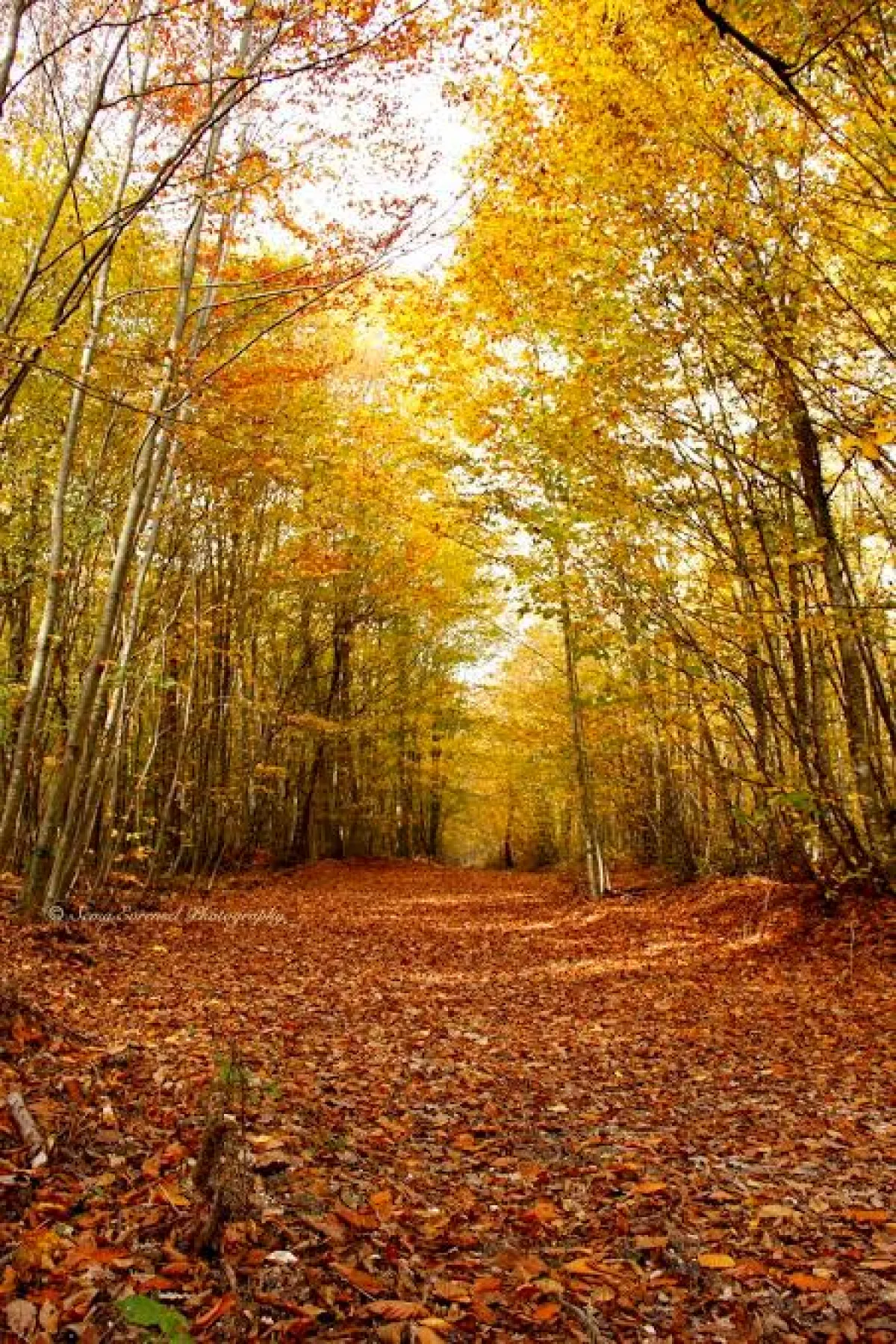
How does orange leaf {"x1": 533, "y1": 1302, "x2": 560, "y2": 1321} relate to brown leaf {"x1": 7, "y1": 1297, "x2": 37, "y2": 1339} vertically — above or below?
below

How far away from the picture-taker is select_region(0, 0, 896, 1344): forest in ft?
9.18

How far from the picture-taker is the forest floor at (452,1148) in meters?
2.41

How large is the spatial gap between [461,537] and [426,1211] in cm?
904

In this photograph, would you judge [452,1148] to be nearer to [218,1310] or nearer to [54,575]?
[218,1310]

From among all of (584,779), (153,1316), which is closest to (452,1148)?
(153,1316)

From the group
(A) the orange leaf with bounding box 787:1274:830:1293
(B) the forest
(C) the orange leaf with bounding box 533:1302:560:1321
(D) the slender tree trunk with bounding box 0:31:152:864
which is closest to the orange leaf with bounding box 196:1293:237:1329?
(B) the forest

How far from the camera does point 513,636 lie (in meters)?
14.6

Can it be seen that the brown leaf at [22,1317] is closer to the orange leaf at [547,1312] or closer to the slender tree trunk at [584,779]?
the orange leaf at [547,1312]

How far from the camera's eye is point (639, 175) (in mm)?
6828

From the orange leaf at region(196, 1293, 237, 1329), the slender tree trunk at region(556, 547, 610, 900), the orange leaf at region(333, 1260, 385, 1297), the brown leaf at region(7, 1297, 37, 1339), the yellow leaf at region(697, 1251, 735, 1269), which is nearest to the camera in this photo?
the brown leaf at region(7, 1297, 37, 1339)

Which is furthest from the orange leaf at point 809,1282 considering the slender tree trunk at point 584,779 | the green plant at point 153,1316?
the slender tree trunk at point 584,779

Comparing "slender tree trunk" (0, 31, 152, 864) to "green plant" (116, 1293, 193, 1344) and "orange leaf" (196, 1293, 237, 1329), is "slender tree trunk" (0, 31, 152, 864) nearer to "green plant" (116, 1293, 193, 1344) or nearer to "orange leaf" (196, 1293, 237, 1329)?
"orange leaf" (196, 1293, 237, 1329)

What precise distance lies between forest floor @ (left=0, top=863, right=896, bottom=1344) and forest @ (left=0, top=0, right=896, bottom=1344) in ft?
0.08

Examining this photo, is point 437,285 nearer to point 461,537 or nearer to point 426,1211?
point 461,537
